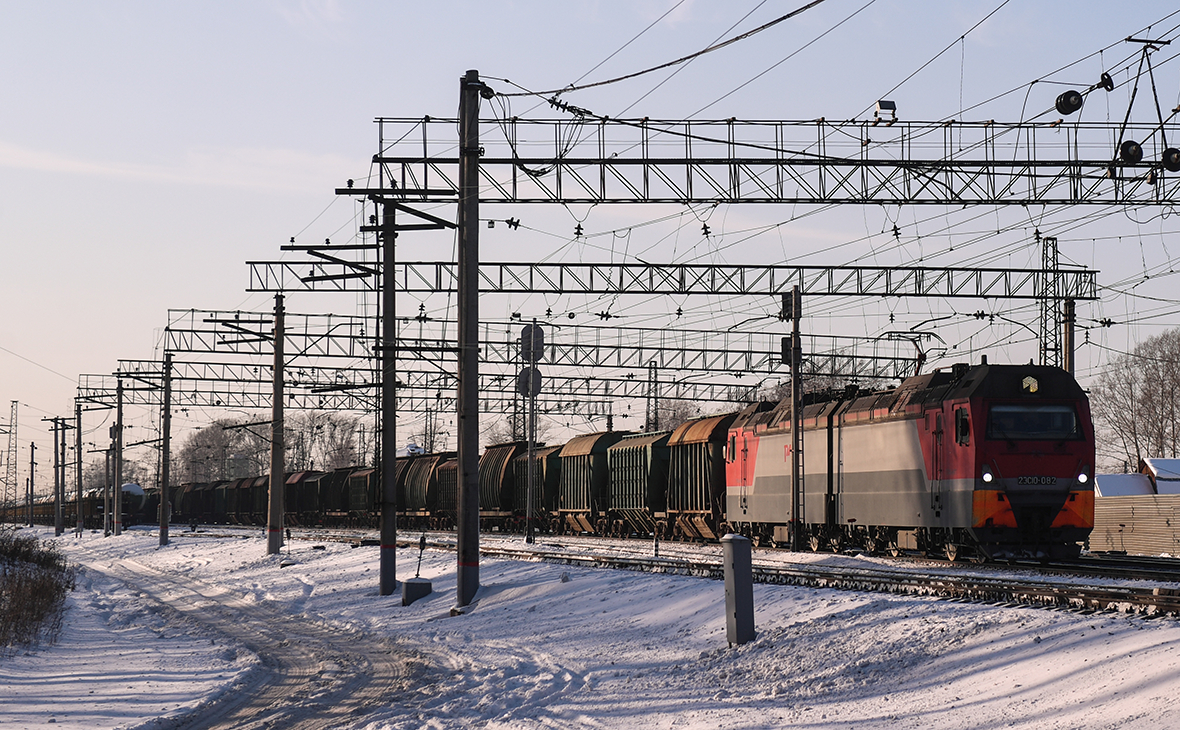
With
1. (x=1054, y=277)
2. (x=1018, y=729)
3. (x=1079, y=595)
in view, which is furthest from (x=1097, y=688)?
(x=1054, y=277)

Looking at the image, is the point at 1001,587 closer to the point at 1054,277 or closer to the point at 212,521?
the point at 1054,277

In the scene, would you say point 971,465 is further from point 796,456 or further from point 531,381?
point 531,381

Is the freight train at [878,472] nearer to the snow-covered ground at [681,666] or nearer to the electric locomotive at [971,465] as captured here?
the electric locomotive at [971,465]

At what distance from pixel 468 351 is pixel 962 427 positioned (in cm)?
888

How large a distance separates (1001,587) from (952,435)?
6.91 metres

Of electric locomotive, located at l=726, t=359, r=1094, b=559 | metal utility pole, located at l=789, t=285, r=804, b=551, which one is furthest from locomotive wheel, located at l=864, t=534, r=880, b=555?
metal utility pole, located at l=789, t=285, r=804, b=551

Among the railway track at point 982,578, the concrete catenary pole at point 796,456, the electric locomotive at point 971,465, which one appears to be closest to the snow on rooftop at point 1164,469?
the railway track at point 982,578

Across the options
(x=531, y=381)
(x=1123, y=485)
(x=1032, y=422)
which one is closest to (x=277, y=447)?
(x=531, y=381)

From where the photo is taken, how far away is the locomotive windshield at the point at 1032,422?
21.2 m

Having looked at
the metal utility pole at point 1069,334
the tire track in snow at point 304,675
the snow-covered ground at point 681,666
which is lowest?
the tire track in snow at point 304,675

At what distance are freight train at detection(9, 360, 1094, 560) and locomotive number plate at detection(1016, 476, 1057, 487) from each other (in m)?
0.02

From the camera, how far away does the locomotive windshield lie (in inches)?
833

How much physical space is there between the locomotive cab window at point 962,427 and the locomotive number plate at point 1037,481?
1104 mm

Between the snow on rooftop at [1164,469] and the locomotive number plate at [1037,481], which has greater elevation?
the locomotive number plate at [1037,481]
